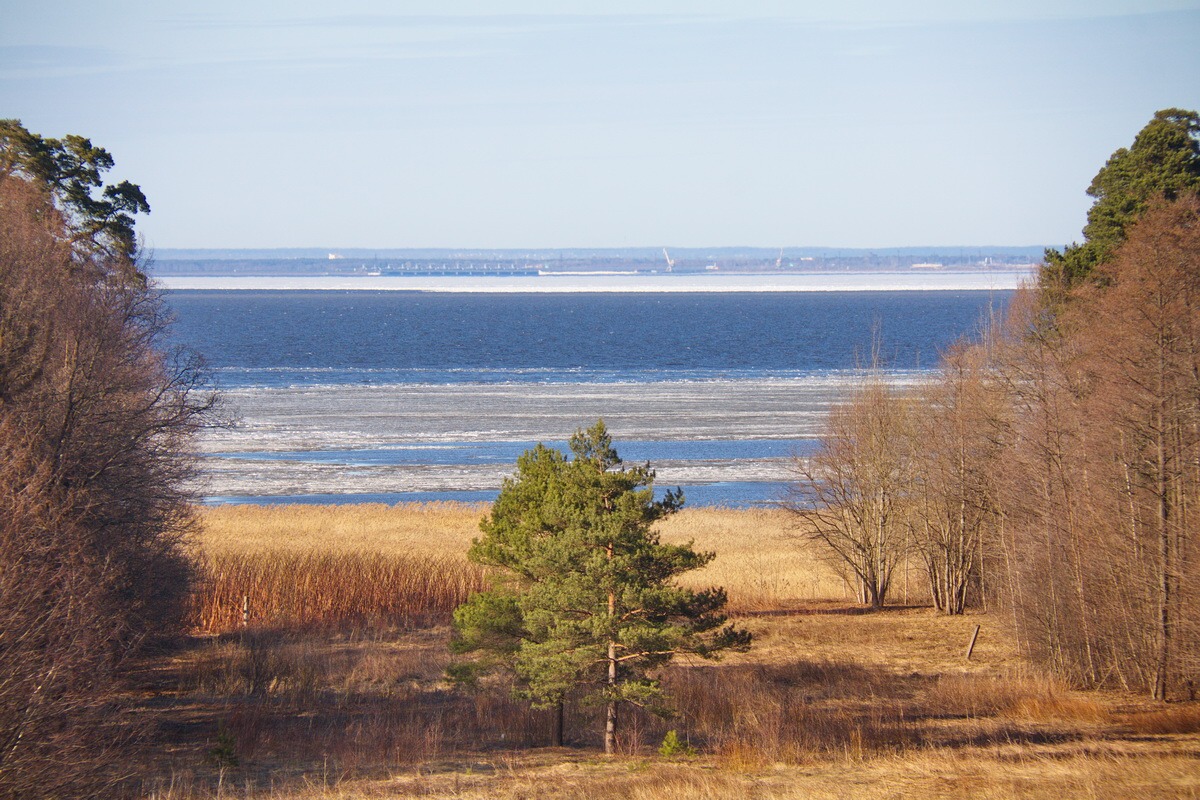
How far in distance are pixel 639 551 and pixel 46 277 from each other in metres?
9.33

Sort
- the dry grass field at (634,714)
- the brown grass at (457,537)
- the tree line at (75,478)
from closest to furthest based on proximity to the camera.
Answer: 1. the tree line at (75,478)
2. the dry grass field at (634,714)
3. the brown grass at (457,537)

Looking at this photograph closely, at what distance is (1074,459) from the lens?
17125 millimetres

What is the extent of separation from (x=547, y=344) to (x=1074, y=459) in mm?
94804

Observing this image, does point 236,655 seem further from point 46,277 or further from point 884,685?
point 884,685

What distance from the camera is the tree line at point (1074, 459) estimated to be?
1513cm

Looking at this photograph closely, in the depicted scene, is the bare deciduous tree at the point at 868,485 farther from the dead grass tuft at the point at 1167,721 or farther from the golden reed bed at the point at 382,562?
the dead grass tuft at the point at 1167,721

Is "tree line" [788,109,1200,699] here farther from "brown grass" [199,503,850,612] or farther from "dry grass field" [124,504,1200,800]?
"brown grass" [199,503,850,612]

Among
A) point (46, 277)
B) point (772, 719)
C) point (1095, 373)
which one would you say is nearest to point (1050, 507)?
point (1095, 373)

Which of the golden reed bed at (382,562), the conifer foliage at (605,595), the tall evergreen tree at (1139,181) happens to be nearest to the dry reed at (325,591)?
the golden reed bed at (382,562)

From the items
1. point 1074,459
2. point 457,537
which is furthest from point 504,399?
point 1074,459

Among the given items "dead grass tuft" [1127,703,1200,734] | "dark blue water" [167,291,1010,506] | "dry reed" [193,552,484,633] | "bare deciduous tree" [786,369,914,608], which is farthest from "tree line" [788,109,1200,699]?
"dry reed" [193,552,484,633]

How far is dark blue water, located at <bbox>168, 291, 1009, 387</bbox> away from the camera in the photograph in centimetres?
8038

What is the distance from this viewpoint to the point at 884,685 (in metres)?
17.7

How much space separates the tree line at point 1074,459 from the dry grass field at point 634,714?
1004 mm
